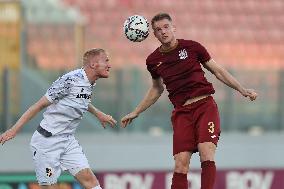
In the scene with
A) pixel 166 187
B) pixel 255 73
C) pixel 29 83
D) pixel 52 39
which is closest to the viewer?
pixel 166 187

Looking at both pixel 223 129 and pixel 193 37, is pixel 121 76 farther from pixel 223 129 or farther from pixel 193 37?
pixel 193 37

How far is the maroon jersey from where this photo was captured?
20.5 ft

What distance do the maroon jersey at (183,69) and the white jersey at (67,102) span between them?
557 mm

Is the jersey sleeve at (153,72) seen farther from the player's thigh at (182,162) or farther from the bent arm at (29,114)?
the bent arm at (29,114)

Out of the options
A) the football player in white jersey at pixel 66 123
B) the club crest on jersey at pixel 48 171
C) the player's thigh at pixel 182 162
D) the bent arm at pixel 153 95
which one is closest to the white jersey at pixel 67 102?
the football player in white jersey at pixel 66 123

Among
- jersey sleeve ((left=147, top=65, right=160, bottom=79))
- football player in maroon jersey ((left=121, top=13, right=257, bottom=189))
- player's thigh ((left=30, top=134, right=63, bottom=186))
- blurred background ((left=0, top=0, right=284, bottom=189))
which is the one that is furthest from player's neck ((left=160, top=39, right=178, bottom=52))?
blurred background ((left=0, top=0, right=284, bottom=189))

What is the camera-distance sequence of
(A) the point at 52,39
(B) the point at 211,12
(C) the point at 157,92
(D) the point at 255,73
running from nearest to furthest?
1. (C) the point at 157,92
2. (D) the point at 255,73
3. (A) the point at 52,39
4. (B) the point at 211,12

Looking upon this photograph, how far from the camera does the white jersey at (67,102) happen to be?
6336 mm

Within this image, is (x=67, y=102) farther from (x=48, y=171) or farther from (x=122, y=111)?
(x=122, y=111)

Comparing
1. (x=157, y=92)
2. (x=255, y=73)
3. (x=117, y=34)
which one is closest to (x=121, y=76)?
(x=255, y=73)

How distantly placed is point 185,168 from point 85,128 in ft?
13.3

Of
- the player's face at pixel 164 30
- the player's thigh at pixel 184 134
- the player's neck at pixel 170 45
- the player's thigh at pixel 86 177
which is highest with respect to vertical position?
the player's face at pixel 164 30

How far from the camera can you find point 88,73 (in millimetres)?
6441

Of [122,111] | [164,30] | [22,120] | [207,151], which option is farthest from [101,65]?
[122,111]
